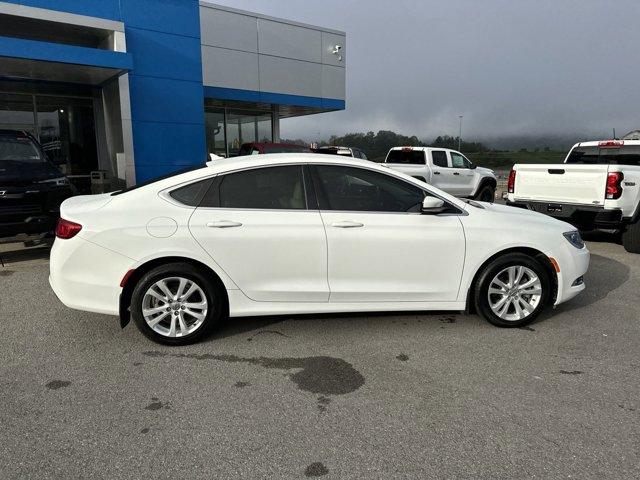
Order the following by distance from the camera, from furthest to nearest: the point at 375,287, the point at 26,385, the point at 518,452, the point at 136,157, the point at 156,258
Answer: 1. the point at 136,157
2. the point at 375,287
3. the point at 156,258
4. the point at 26,385
5. the point at 518,452

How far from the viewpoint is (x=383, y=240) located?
4223 millimetres

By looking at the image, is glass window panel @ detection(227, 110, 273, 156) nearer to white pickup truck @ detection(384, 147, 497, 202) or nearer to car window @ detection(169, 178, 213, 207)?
white pickup truck @ detection(384, 147, 497, 202)

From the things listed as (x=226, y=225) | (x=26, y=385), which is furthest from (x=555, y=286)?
(x=26, y=385)

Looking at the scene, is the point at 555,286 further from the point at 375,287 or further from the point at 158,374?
the point at 158,374

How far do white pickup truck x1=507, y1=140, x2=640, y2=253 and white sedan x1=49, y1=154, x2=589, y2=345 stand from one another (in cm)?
384

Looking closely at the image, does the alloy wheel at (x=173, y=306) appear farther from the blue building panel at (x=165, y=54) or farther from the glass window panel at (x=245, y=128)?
the glass window panel at (x=245, y=128)

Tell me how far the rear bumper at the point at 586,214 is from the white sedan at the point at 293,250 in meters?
3.78

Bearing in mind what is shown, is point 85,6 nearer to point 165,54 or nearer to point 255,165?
point 165,54

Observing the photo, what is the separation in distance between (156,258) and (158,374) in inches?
36.8

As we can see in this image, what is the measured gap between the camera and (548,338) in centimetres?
434

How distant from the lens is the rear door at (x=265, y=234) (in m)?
4.05

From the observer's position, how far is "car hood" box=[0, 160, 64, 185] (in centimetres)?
698

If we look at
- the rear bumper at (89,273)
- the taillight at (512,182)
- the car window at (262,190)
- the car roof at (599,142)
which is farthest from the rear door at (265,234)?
the car roof at (599,142)

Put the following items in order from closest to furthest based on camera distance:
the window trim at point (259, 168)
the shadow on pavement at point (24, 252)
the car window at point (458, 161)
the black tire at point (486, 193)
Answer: the window trim at point (259, 168) < the shadow on pavement at point (24, 252) < the car window at point (458, 161) < the black tire at point (486, 193)
